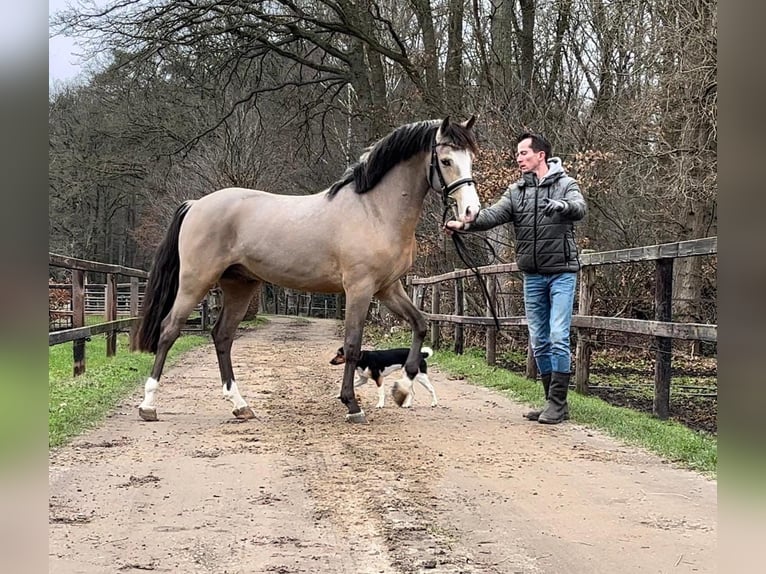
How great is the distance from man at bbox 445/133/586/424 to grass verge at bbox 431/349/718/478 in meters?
0.34

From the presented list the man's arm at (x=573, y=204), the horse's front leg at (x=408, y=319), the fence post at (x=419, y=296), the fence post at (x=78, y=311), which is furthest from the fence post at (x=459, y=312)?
the man's arm at (x=573, y=204)

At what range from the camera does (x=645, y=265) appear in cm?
1043

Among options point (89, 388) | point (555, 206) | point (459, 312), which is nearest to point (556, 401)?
point (555, 206)

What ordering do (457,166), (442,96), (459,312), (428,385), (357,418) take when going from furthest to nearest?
(442,96), (459,312), (428,385), (357,418), (457,166)

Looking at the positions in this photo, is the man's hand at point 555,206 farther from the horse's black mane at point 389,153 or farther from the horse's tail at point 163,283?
the horse's tail at point 163,283

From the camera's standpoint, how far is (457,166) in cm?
494

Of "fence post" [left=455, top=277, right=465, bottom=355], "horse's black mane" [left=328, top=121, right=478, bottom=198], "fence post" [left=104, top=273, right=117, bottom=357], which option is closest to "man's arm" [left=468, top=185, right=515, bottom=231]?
"horse's black mane" [left=328, top=121, right=478, bottom=198]

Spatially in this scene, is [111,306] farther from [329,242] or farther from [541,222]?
[541,222]

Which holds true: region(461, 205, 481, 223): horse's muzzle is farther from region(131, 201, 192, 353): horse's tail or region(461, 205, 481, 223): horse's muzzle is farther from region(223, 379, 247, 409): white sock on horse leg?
region(131, 201, 192, 353): horse's tail

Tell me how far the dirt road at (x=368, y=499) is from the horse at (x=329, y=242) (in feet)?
1.91

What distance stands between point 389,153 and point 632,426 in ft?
8.14

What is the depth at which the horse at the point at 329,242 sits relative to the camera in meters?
5.23
